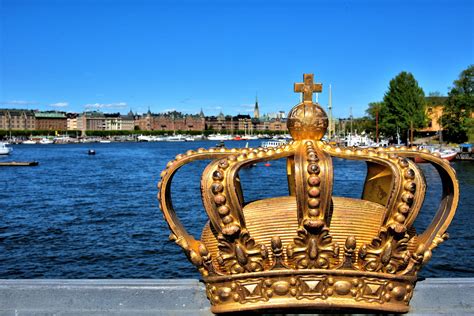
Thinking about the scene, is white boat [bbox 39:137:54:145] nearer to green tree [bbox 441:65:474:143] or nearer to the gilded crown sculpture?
green tree [bbox 441:65:474:143]

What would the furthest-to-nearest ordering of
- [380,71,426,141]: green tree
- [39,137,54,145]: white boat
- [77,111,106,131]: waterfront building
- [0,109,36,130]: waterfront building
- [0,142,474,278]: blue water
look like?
[77,111,106,131]: waterfront building → [0,109,36,130]: waterfront building → [39,137,54,145]: white boat → [380,71,426,141]: green tree → [0,142,474,278]: blue water

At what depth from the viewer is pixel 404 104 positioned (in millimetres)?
53000

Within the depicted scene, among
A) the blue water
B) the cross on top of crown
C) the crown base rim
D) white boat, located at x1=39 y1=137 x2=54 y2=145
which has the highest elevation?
the cross on top of crown

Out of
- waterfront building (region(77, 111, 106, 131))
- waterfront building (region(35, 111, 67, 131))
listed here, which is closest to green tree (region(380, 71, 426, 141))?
waterfront building (region(35, 111, 67, 131))

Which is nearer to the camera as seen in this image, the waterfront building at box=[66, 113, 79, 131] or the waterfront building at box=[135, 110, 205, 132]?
the waterfront building at box=[66, 113, 79, 131]

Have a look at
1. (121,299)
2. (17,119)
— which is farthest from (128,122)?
(121,299)

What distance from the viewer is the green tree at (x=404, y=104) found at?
5303 centimetres

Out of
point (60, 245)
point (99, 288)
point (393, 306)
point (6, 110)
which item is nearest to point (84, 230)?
point (60, 245)

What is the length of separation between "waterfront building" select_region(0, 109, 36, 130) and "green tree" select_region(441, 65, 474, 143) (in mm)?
136230

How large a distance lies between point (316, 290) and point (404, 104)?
5288cm

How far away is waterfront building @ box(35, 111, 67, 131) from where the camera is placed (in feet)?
555

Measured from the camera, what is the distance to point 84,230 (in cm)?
1744

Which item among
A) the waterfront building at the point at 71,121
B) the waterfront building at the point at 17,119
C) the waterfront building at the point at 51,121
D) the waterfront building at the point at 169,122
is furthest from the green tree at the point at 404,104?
the waterfront building at the point at 71,121

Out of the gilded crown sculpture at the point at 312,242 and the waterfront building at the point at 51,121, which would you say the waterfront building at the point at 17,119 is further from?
the gilded crown sculpture at the point at 312,242
